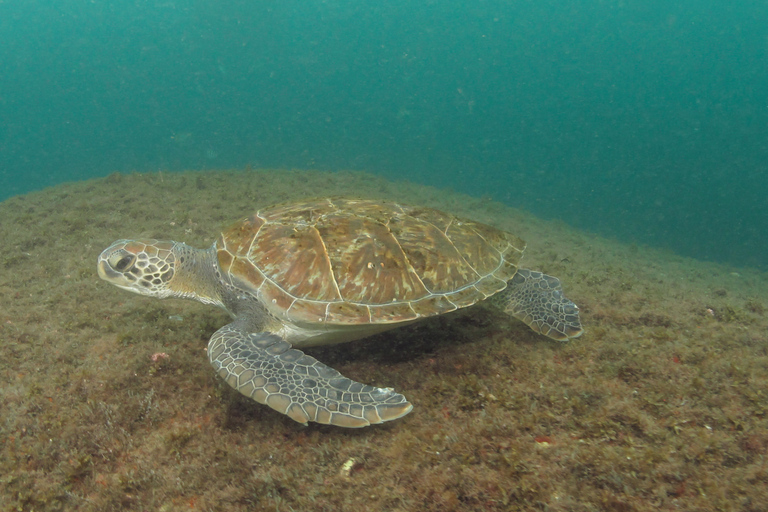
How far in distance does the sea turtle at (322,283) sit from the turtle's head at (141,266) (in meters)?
0.01

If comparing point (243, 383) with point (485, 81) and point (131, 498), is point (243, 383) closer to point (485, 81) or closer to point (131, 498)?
point (131, 498)

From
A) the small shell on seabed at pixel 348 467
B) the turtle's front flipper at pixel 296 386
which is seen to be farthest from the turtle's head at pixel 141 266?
the small shell on seabed at pixel 348 467

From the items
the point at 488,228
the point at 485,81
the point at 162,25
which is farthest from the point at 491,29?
the point at 488,228

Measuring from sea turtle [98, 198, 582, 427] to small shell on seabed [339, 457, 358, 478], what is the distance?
37 centimetres

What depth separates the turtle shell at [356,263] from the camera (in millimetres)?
3449

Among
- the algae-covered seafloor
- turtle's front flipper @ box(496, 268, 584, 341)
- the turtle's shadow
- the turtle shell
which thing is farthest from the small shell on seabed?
turtle's front flipper @ box(496, 268, 584, 341)

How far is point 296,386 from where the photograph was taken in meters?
2.88

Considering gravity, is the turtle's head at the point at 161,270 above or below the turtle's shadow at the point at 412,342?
above

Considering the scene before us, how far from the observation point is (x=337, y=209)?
4270 mm

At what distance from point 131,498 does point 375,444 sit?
5.29ft

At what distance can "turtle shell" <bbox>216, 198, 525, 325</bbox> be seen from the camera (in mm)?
3449

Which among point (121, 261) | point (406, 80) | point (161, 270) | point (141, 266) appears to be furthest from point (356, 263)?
point (406, 80)

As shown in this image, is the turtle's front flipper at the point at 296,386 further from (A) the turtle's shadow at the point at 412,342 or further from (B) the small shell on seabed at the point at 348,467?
(A) the turtle's shadow at the point at 412,342

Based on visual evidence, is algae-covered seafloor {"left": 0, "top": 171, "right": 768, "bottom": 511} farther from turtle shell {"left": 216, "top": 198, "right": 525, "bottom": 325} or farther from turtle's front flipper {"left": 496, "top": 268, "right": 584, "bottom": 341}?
turtle shell {"left": 216, "top": 198, "right": 525, "bottom": 325}
